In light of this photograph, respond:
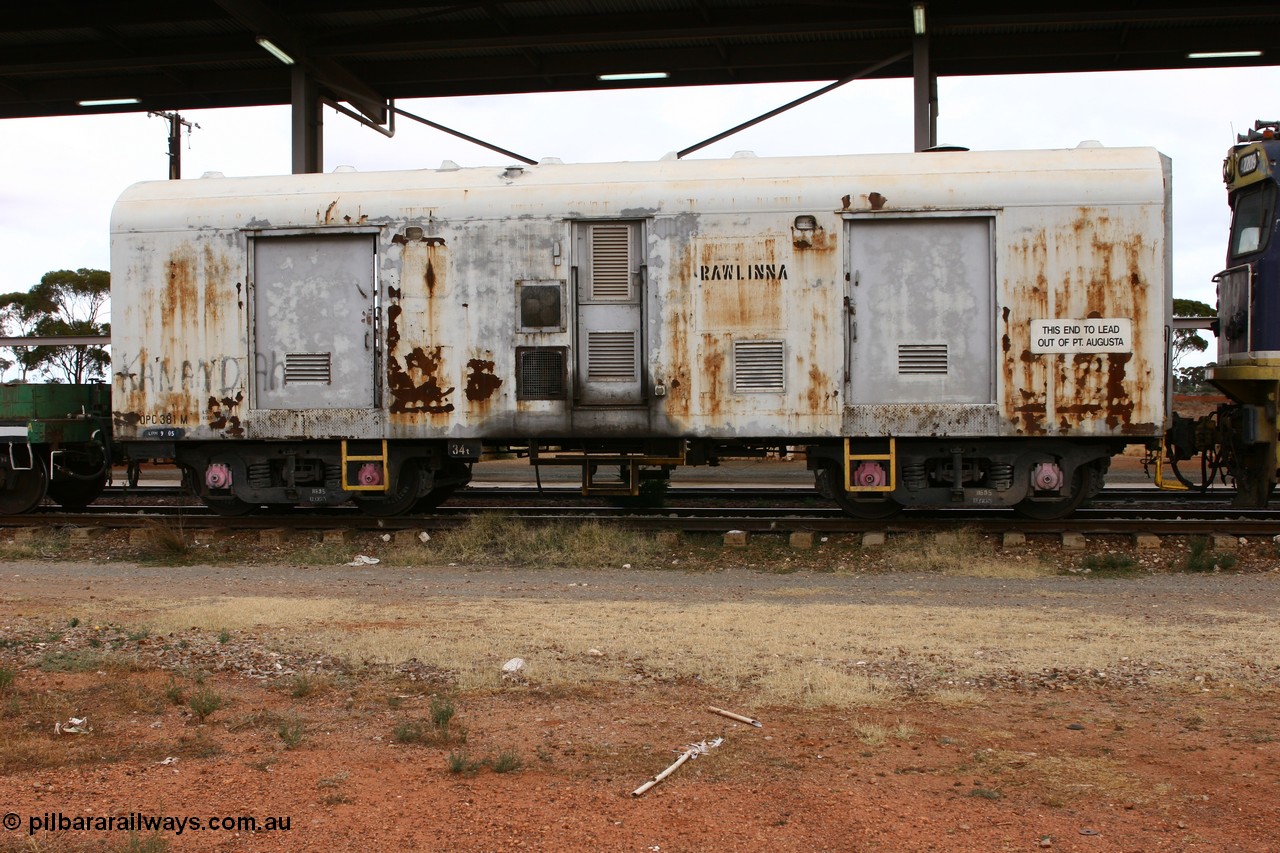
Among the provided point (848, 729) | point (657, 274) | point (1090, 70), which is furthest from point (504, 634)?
point (1090, 70)

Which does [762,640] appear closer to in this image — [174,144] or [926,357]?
[926,357]

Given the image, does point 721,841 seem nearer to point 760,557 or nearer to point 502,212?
point 760,557

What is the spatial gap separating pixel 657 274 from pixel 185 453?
6.05m

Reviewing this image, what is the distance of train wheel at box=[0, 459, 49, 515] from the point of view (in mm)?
13188

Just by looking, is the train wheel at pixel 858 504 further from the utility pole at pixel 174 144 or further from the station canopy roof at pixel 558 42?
the utility pole at pixel 174 144

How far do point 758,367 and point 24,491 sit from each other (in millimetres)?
9720

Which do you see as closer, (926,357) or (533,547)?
(926,357)

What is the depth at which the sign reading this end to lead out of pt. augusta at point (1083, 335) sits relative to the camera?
1048cm

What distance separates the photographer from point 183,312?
11.9 m

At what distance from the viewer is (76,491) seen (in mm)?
14141

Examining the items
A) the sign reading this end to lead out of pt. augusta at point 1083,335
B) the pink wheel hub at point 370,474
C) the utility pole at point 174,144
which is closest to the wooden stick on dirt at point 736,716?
the sign reading this end to lead out of pt. augusta at point 1083,335

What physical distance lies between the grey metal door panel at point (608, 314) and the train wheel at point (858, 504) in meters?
2.37

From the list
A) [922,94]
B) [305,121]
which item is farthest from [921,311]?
[305,121]

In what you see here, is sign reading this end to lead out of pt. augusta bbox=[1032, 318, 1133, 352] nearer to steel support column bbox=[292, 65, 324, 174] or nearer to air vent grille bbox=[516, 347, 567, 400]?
air vent grille bbox=[516, 347, 567, 400]
